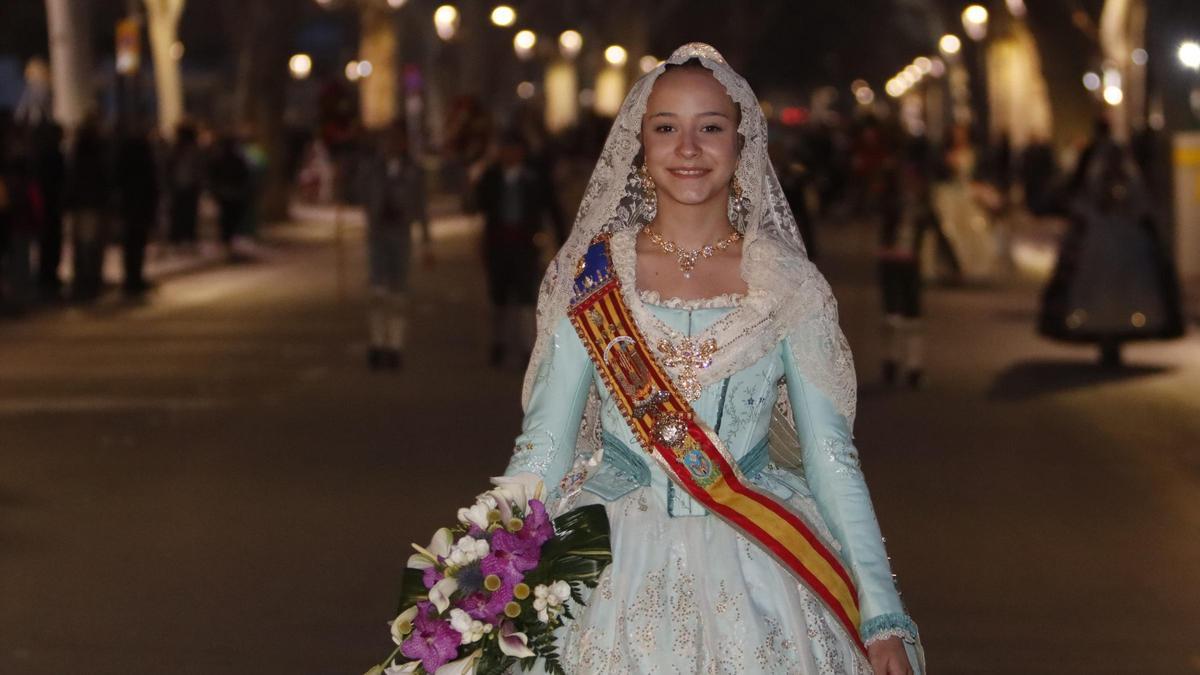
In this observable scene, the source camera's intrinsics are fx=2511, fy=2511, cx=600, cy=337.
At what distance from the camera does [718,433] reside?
4.67 m

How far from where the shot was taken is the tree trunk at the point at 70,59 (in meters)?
30.4

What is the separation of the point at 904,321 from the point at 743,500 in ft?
40.9

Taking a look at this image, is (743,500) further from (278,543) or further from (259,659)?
(278,543)

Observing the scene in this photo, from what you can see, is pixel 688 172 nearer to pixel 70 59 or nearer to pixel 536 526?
pixel 536 526

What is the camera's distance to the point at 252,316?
78.1ft

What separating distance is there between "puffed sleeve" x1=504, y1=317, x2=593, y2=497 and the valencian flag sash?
0.26 feet

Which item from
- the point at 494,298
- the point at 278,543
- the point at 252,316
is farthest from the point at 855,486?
the point at 252,316

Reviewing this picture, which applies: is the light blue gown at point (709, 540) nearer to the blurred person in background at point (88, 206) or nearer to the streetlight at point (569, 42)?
the blurred person in background at point (88, 206)

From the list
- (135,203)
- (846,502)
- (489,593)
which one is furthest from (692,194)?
(135,203)

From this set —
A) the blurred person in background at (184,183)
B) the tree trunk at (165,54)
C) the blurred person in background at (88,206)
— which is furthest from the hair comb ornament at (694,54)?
the tree trunk at (165,54)

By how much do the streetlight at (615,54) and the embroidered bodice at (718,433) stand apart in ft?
289

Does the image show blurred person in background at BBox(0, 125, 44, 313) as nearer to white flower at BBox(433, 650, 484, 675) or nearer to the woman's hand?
white flower at BBox(433, 650, 484, 675)

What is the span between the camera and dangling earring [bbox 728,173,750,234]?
496 cm

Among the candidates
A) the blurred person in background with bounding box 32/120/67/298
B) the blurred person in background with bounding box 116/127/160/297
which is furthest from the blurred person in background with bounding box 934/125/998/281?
the blurred person in background with bounding box 32/120/67/298
